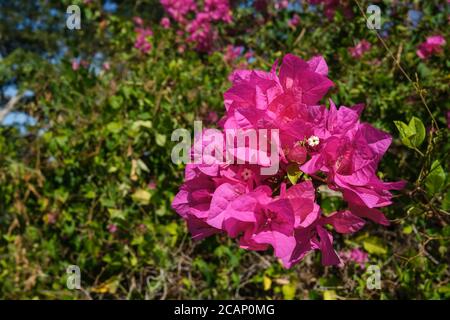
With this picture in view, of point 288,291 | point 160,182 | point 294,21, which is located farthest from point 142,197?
point 294,21

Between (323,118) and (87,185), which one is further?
(87,185)

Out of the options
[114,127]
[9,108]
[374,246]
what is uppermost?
[9,108]

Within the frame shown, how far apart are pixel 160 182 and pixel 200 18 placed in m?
1.61

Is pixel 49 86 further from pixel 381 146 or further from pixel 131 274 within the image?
pixel 381 146

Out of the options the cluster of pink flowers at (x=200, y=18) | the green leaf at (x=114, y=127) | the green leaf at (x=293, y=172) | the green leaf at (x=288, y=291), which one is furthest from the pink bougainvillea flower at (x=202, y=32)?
the green leaf at (x=293, y=172)

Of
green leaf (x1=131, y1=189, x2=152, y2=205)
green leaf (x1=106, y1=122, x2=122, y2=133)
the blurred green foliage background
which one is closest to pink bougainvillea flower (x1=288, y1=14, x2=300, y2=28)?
the blurred green foliage background

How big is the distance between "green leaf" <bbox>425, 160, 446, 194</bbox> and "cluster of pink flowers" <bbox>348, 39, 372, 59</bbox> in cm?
100

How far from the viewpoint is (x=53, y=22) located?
12.3 metres

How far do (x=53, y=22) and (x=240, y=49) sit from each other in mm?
11484

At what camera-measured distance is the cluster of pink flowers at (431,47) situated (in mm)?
1502

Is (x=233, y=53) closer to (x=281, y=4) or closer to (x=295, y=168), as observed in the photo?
(x=281, y=4)


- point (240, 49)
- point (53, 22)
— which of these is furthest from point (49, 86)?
point (53, 22)

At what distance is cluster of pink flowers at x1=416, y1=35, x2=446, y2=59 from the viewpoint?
150 centimetres

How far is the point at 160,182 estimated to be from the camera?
5.22 feet
